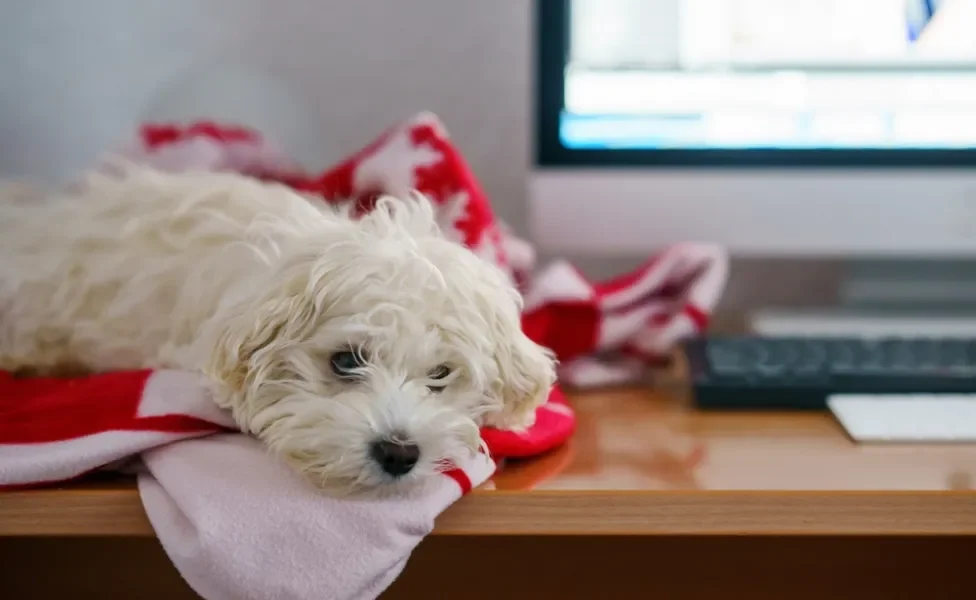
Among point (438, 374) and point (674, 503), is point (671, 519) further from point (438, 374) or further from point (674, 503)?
point (438, 374)

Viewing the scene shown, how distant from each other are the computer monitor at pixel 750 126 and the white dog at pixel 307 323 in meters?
0.27

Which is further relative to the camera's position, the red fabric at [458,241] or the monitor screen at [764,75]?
the monitor screen at [764,75]

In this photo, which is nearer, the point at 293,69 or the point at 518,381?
the point at 518,381

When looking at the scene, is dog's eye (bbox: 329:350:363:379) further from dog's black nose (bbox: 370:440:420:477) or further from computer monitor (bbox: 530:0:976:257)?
computer monitor (bbox: 530:0:976:257)

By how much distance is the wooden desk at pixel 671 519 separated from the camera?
21.9 inches

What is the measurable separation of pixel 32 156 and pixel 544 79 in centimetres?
67

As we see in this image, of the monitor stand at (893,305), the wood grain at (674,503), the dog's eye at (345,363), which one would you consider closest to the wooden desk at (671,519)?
the wood grain at (674,503)

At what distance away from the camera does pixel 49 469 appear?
0.55 metres

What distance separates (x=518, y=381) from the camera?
2.08ft

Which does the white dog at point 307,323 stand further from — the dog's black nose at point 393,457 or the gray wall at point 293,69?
the gray wall at point 293,69

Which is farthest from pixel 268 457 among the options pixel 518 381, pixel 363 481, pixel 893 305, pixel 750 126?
pixel 893 305

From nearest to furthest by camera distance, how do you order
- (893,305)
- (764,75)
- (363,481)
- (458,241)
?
1. (363,481)
2. (458,241)
3. (764,75)
4. (893,305)

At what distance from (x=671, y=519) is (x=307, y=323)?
262 mm

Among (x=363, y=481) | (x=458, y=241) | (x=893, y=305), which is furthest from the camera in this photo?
(x=893, y=305)
